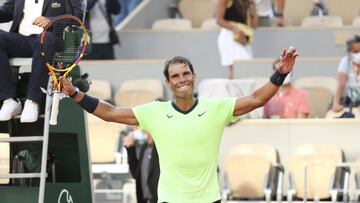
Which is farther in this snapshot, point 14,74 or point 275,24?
point 275,24

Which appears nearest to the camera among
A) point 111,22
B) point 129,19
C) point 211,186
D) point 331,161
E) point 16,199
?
point 211,186

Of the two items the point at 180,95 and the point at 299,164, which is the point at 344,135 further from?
the point at 180,95

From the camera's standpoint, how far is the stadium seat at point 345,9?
18.7m

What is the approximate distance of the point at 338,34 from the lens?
17.3 meters

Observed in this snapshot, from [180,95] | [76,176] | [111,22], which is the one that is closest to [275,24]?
[111,22]

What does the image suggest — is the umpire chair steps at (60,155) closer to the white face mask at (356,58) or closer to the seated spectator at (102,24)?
the white face mask at (356,58)

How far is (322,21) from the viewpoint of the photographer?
17969 millimetres

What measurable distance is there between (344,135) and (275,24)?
209 inches

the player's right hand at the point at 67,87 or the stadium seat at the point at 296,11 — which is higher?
the stadium seat at the point at 296,11

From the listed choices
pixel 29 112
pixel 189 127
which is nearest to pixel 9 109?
pixel 29 112

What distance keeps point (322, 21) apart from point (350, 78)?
3753 millimetres

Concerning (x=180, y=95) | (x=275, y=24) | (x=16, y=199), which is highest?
(x=275, y=24)

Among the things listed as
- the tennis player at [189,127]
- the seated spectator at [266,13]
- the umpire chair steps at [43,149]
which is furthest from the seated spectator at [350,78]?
the tennis player at [189,127]

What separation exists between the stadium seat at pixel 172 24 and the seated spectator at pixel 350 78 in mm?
4193
